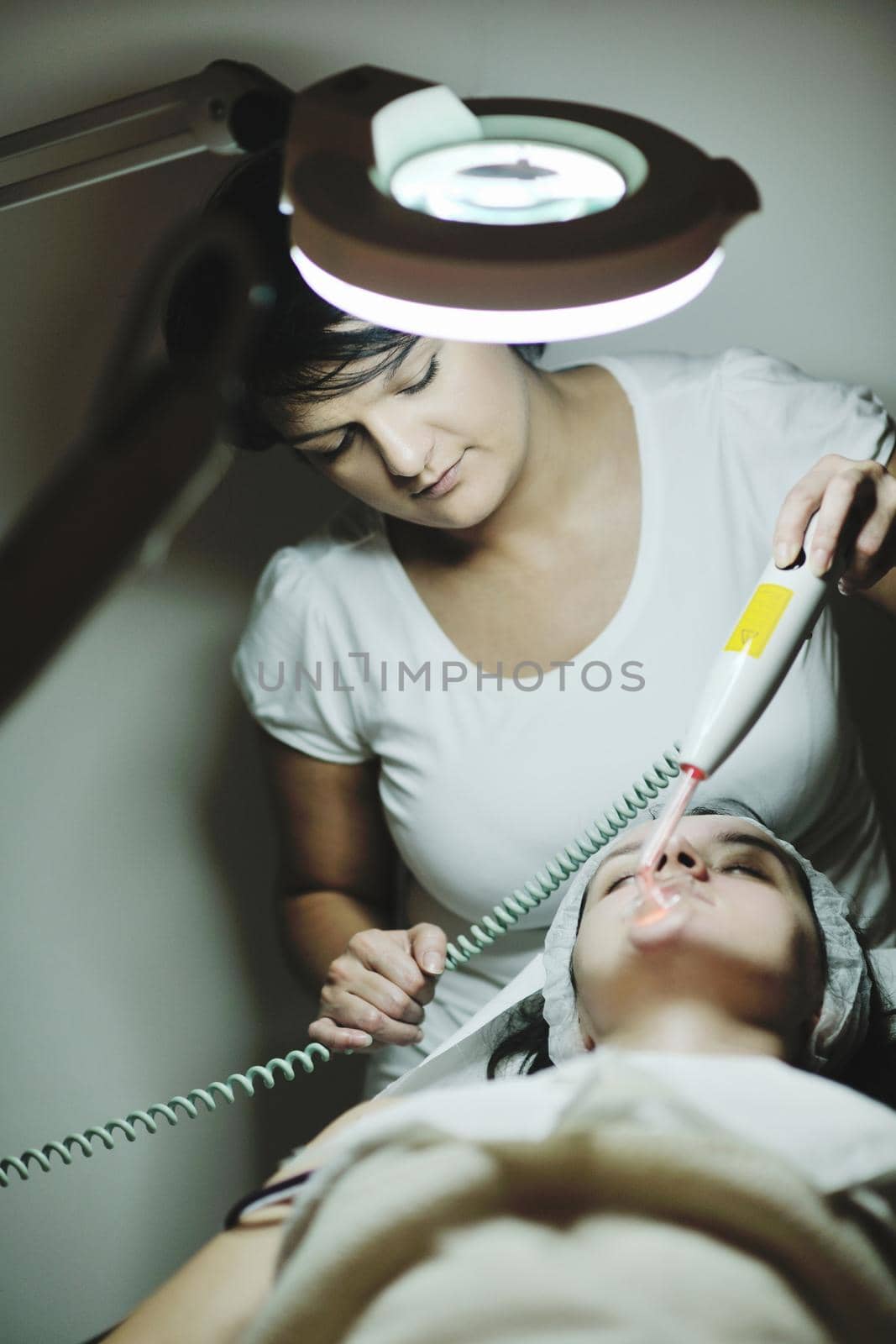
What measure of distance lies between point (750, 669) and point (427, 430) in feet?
0.82

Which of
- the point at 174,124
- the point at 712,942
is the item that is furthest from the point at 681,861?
the point at 174,124

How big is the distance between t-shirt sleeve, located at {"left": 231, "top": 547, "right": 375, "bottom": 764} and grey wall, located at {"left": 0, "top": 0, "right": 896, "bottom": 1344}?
0.05 m

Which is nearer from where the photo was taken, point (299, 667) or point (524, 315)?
point (524, 315)

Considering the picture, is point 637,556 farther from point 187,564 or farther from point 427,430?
point 187,564

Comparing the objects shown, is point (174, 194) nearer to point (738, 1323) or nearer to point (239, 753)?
point (239, 753)

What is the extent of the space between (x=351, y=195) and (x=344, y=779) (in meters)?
0.56

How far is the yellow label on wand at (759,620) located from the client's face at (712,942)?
6.1 inches

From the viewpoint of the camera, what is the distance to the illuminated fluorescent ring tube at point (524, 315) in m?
0.55

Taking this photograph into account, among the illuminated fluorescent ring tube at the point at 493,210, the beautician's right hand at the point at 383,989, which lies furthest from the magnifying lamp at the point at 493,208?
the beautician's right hand at the point at 383,989

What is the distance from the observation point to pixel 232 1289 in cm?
63

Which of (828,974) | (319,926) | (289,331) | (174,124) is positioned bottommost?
(319,926)

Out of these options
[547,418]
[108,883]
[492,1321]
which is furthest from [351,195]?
[108,883]

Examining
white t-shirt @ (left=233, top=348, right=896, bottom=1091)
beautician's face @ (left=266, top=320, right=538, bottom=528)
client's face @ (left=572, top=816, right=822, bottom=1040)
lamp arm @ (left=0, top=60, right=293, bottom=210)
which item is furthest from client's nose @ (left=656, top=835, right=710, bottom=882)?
lamp arm @ (left=0, top=60, right=293, bottom=210)

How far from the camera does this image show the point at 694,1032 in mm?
685
